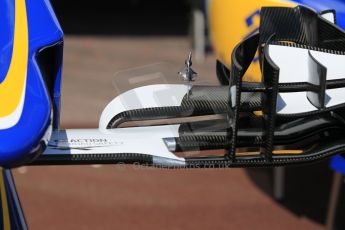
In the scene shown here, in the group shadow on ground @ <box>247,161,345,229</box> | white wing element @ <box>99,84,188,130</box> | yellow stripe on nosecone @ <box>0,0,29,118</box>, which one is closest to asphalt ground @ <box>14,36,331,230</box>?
shadow on ground @ <box>247,161,345,229</box>

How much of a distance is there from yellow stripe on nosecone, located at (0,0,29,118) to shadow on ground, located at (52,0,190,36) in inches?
204

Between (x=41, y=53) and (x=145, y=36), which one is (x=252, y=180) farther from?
(x=145, y=36)

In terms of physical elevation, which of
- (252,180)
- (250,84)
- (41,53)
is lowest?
(252,180)

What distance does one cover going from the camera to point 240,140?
1489 mm

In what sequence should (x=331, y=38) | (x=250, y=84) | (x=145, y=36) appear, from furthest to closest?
1. (x=145, y=36)
2. (x=331, y=38)
3. (x=250, y=84)

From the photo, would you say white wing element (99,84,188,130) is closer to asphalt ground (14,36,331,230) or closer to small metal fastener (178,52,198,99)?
small metal fastener (178,52,198,99)

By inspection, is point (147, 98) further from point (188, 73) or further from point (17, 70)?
point (17, 70)

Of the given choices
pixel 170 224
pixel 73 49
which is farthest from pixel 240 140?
pixel 73 49

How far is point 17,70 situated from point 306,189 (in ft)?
7.27

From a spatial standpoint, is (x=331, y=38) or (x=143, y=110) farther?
(x=331, y=38)

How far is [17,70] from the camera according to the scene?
4.01ft

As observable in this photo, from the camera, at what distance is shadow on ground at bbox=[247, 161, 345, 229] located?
9.68 ft

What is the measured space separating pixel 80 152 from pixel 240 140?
355 millimetres

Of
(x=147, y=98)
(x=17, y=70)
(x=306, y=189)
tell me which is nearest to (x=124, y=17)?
(x=306, y=189)
